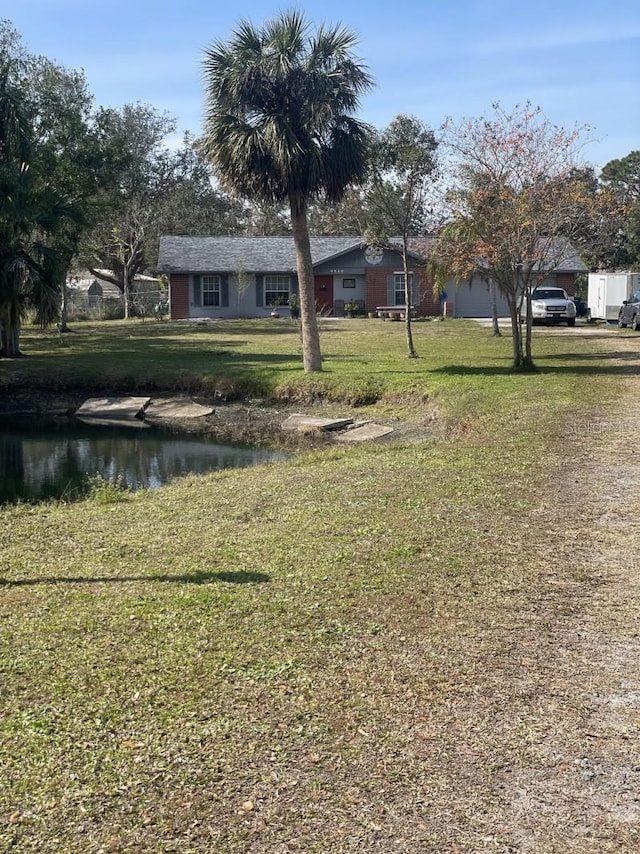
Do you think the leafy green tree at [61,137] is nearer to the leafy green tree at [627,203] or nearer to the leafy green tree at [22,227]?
the leafy green tree at [22,227]

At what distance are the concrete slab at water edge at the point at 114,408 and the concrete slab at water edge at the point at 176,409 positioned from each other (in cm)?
19

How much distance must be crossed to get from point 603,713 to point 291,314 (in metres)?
A: 43.3

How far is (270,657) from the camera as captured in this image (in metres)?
5.27

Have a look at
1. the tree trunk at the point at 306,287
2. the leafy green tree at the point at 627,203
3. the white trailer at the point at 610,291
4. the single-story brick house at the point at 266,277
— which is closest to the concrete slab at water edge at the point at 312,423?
the tree trunk at the point at 306,287

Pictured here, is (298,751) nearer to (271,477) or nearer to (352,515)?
(352,515)

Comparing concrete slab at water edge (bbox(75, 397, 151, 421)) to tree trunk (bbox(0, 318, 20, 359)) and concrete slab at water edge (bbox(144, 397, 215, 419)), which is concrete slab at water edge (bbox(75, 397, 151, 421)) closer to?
concrete slab at water edge (bbox(144, 397, 215, 419))

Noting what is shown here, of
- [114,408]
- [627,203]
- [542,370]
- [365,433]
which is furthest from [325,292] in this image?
[365,433]

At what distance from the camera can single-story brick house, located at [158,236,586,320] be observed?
4656cm

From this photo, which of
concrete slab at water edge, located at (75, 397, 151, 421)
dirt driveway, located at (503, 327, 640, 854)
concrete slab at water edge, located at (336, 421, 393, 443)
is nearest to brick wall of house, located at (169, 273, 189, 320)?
concrete slab at water edge, located at (75, 397, 151, 421)

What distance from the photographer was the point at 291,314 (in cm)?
4731

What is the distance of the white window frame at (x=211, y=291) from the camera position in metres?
47.7

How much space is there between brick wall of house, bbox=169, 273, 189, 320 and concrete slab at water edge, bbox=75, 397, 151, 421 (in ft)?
87.9

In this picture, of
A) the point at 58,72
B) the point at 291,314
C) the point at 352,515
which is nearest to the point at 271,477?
the point at 352,515

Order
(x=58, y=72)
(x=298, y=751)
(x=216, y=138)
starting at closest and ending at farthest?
(x=298, y=751)
(x=216, y=138)
(x=58, y=72)
